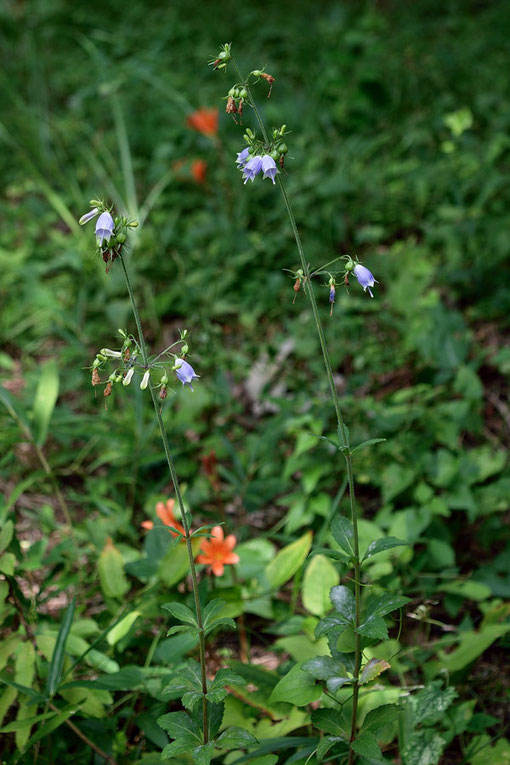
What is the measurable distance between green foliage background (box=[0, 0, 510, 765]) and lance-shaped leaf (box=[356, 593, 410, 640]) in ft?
1.14

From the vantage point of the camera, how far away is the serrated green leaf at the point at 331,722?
50.6 inches

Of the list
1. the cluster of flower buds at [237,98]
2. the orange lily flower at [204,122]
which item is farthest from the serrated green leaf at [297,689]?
the orange lily flower at [204,122]

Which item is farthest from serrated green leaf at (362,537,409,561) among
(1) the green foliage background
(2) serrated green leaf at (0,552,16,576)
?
(2) serrated green leaf at (0,552,16,576)

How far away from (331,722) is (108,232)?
973mm

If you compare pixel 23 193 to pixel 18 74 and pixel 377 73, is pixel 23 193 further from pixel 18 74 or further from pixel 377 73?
pixel 377 73

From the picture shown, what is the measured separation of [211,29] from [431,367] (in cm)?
465

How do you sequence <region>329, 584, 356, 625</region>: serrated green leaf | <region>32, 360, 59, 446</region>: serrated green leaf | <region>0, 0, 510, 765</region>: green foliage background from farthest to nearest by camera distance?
<region>32, 360, 59, 446</region>: serrated green leaf < <region>0, 0, 510, 765</region>: green foliage background < <region>329, 584, 356, 625</region>: serrated green leaf

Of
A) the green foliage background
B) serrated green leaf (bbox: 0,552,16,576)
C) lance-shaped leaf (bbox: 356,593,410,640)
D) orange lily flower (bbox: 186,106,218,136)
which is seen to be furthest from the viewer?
orange lily flower (bbox: 186,106,218,136)

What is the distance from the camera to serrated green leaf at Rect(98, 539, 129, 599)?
173cm

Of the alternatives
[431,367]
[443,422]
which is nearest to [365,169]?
[431,367]

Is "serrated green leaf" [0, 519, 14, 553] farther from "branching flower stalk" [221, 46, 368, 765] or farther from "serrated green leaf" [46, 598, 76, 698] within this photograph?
"branching flower stalk" [221, 46, 368, 765]

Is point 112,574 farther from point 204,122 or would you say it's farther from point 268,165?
point 204,122

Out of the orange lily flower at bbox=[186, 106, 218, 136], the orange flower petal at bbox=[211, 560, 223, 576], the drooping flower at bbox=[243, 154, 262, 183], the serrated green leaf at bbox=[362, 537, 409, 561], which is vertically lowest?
the serrated green leaf at bbox=[362, 537, 409, 561]

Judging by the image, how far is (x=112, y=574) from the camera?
1744 millimetres
